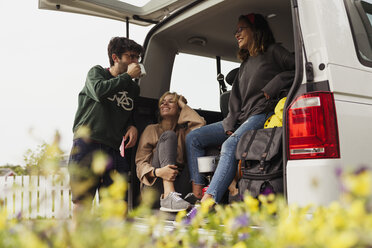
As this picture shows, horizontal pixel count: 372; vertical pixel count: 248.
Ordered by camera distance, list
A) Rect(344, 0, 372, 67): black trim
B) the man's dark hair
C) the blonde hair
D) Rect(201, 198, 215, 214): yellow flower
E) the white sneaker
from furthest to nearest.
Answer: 1. the blonde hair
2. the man's dark hair
3. the white sneaker
4. Rect(344, 0, 372, 67): black trim
5. Rect(201, 198, 215, 214): yellow flower

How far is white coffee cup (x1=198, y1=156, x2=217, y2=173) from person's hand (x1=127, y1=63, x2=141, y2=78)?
0.91m

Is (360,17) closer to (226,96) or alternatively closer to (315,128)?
(315,128)

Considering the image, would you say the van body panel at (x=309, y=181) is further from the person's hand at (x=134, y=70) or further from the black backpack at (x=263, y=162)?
the person's hand at (x=134, y=70)

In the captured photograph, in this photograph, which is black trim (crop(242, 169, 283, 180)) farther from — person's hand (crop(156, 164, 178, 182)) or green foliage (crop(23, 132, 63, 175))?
green foliage (crop(23, 132, 63, 175))

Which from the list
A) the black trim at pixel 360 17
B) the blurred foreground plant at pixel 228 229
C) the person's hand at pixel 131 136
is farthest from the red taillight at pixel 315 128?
the person's hand at pixel 131 136

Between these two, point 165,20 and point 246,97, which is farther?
point 165,20

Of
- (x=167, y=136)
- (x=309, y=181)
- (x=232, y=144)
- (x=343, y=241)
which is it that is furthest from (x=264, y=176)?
(x=343, y=241)

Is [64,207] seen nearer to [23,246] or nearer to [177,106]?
[23,246]

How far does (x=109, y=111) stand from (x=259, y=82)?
1287mm

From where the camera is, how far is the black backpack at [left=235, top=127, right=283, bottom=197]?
2.38 meters

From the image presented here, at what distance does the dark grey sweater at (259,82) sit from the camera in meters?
2.91

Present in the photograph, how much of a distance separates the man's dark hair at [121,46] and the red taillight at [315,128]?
1962 millimetres

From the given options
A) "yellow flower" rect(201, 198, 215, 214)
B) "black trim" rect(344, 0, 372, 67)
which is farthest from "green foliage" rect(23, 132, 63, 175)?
"black trim" rect(344, 0, 372, 67)

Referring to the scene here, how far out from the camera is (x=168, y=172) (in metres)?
3.29
